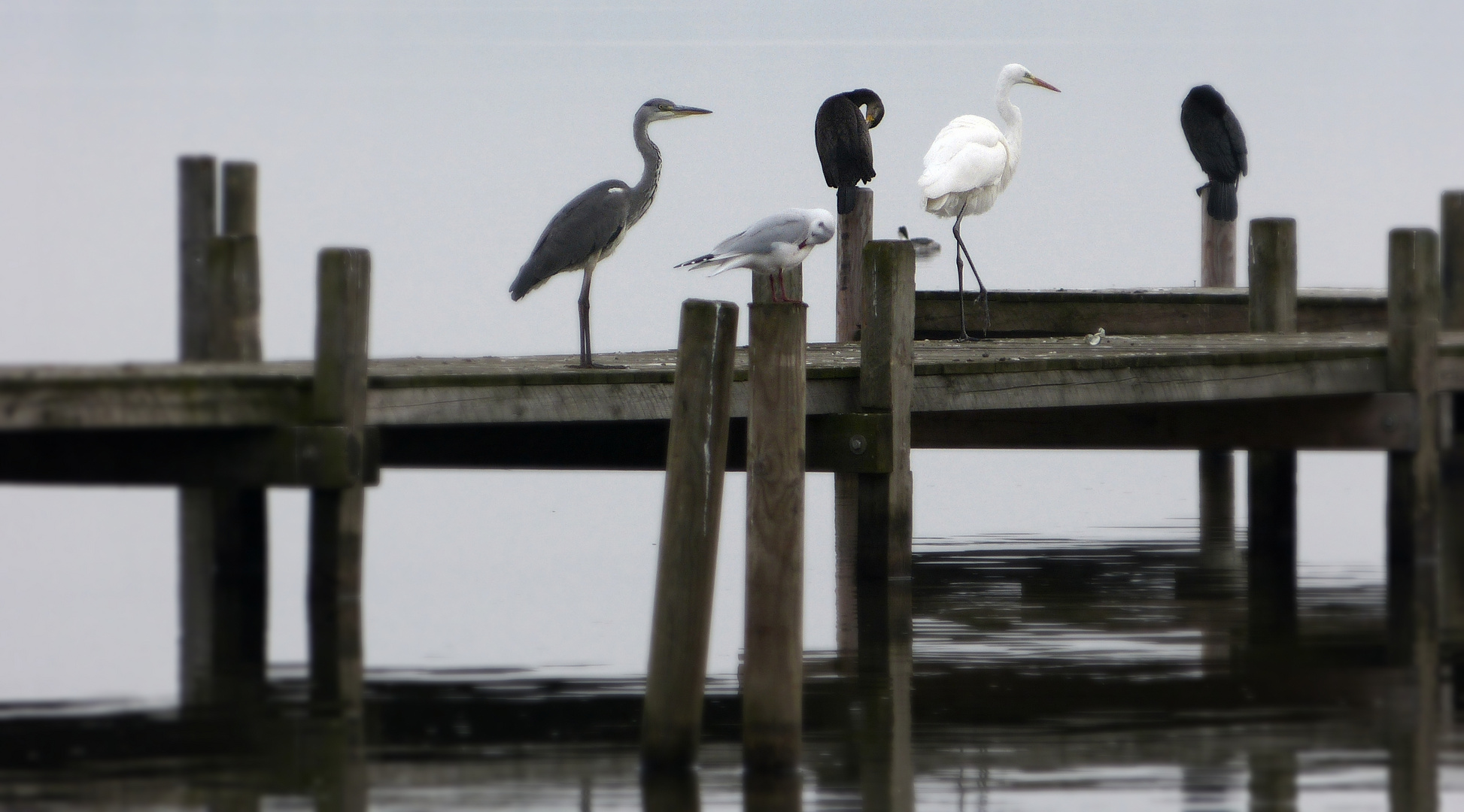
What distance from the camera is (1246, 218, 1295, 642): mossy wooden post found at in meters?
12.1

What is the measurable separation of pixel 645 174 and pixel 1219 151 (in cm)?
685

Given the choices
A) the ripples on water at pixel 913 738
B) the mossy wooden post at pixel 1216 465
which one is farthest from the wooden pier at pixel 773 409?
the mossy wooden post at pixel 1216 465

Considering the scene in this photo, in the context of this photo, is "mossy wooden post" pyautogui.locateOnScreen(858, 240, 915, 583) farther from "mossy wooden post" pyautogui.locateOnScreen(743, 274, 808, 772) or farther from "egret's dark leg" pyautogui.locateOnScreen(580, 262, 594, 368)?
"mossy wooden post" pyautogui.locateOnScreen(743, 274, 808, 772)

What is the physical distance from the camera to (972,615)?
34.2ft

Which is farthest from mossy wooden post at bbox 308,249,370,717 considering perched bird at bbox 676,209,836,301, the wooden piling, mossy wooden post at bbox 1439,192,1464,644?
the wooden piling

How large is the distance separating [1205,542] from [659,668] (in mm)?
8289

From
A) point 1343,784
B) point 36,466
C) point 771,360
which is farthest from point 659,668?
point 36,466

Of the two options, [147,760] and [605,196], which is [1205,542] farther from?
[147,760]

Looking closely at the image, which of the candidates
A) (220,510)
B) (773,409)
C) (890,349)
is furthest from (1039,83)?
(773,409)

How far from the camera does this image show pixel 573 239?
33.4ft

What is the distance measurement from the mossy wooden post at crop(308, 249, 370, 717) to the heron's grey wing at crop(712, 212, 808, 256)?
3045 mm

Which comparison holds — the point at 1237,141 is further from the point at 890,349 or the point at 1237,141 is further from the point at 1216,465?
the point at 890,349

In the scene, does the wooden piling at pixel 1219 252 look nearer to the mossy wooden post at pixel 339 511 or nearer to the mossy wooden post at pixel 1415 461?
the mossy wooden post at pixel 1415 461

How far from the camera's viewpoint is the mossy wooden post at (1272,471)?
12.1 meters
